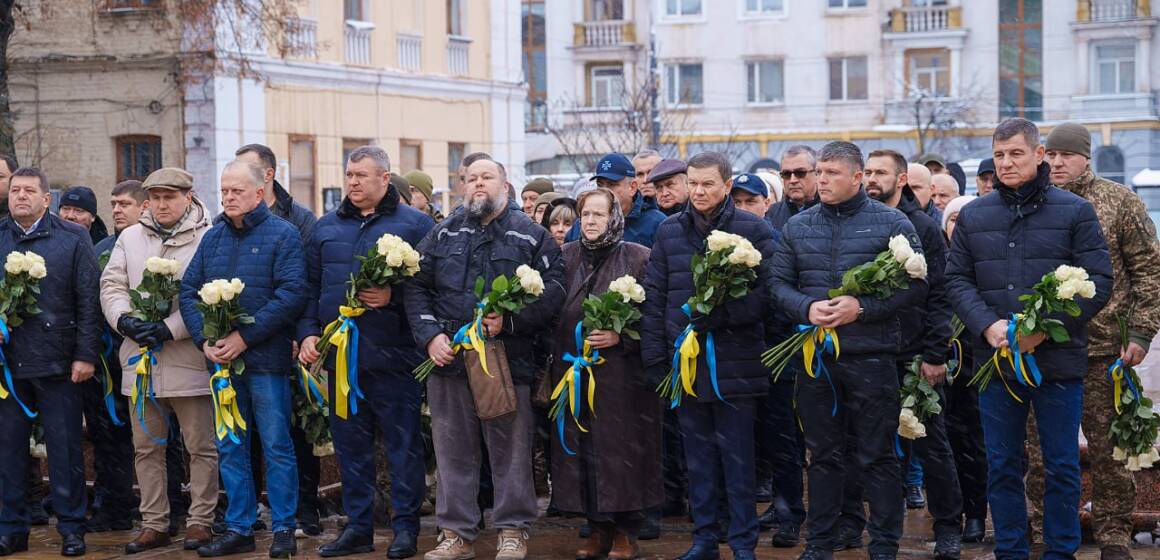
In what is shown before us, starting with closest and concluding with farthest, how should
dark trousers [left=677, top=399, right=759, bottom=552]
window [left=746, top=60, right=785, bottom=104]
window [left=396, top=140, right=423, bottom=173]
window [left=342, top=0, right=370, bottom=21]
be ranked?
dark trousers [left=677, top=399, right=759, bottom=552] → window [left=342, top=0, right=370, bottom=21] → window [left=396, top=140, right=423, bottom=173] → window [left=746, top=60, right=785, bottom=104]

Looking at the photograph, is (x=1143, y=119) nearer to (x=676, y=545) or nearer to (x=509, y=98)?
(x=509, y=98)

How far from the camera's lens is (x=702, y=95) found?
4997 centimetres

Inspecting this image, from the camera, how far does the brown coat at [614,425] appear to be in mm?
8664

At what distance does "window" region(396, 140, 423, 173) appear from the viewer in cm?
3075

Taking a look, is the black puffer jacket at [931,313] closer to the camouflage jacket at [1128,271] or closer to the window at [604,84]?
the camouflage jacket at [1128,271]

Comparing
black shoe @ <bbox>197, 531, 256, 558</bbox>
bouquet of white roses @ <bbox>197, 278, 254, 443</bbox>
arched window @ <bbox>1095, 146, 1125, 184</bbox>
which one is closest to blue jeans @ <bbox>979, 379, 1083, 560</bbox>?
bouquet of white roses @ <bbox>197, 278, 254, 443</bbox>

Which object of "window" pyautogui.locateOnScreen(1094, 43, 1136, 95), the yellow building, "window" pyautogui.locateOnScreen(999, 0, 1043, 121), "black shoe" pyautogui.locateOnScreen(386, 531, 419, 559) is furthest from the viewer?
"window" pyautogui.locateOnScreen(999, 0, 1043, 121)

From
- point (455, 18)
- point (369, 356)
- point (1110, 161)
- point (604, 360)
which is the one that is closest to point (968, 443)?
point (604, 360)

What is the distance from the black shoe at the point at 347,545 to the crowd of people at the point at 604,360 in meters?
0.01

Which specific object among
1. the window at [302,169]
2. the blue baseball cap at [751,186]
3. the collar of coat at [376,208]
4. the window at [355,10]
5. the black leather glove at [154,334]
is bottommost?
the black leather glove at [154,334]

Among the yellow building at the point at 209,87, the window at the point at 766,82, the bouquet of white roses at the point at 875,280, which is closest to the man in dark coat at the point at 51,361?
the bouquet of white roses at the point at 875,280

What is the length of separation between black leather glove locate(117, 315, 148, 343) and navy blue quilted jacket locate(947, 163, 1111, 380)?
4.48 meters

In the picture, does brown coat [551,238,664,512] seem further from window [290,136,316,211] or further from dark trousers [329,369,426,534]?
window [290,136,316,211]

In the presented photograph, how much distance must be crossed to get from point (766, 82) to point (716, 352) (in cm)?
4191
